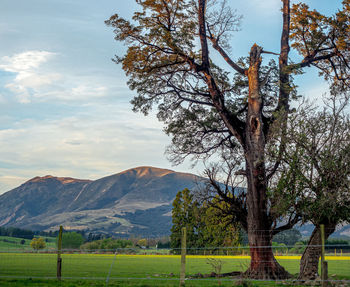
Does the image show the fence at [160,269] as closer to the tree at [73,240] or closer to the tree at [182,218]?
the tree at [182,218]

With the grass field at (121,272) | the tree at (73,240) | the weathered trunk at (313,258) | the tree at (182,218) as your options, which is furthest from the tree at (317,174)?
the tree at (73,240)

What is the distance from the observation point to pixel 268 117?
2388 cm

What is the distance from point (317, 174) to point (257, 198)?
450 centimetres

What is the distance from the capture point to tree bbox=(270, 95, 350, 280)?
17.0 m

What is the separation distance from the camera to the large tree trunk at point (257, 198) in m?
20.3

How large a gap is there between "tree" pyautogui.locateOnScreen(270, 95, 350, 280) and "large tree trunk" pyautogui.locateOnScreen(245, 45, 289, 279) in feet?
7.18

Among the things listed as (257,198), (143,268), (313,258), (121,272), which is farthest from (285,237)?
(313,258)

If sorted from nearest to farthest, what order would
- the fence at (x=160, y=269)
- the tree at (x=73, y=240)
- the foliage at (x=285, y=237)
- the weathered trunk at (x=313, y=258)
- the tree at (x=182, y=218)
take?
the fence at (x=160, y=269) < the weathered trunk at (x=313, y=258) < the foliage at (x=285, y=237) < the tree at (x=182, y=218) < the tree at (x=73, y=240)

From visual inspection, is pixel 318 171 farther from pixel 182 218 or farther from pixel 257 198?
pixel 182 218

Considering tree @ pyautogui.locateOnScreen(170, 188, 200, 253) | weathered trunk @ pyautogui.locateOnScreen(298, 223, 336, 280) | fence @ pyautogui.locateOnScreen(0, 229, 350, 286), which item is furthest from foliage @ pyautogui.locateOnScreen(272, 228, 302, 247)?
tree @ pyautogui.locateOnScreen(170, 188, 200, 253)

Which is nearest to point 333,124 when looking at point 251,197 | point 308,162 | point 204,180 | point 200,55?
point 308,162

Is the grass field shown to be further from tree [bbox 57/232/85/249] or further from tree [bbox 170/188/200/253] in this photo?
tree [bbox 57/232/85/249]

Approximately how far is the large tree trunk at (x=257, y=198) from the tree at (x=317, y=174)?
2.19 metres

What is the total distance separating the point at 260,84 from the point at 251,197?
627cm
